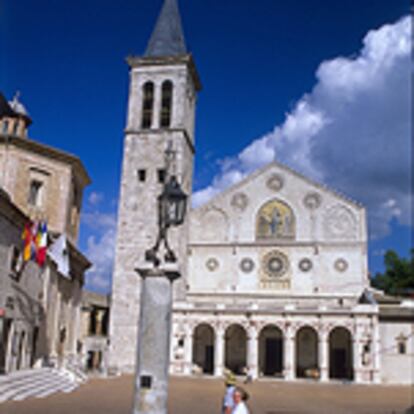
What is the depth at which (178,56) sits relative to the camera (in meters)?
40.4

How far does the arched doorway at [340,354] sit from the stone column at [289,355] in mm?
3924

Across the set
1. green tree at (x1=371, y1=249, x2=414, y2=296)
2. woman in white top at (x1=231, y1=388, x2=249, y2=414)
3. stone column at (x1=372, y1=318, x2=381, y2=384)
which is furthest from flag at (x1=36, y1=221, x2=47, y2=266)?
green tree at (x1=371, y1=249, x2=414, y2=296)

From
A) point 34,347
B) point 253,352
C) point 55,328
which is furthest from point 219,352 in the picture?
point 34,347

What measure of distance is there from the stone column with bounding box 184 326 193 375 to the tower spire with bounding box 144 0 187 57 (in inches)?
856

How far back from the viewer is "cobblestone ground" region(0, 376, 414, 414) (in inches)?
572

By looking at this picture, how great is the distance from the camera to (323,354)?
32125mm

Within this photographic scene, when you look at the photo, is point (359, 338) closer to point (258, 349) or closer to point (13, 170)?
point (258, 349)

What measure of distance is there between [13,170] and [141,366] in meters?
17.0

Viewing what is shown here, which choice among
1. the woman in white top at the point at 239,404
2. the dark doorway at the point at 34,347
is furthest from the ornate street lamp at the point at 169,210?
the dark doorway at the point at 34,347

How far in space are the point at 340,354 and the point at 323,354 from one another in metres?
3.90

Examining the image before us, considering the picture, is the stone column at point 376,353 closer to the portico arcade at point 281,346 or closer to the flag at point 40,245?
the portico arcade at point 281,346

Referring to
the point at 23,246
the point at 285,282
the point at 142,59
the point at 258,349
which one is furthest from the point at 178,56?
the point at 23,246

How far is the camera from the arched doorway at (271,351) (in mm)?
35469

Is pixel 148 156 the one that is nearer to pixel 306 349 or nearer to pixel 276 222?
pixel 276 222
